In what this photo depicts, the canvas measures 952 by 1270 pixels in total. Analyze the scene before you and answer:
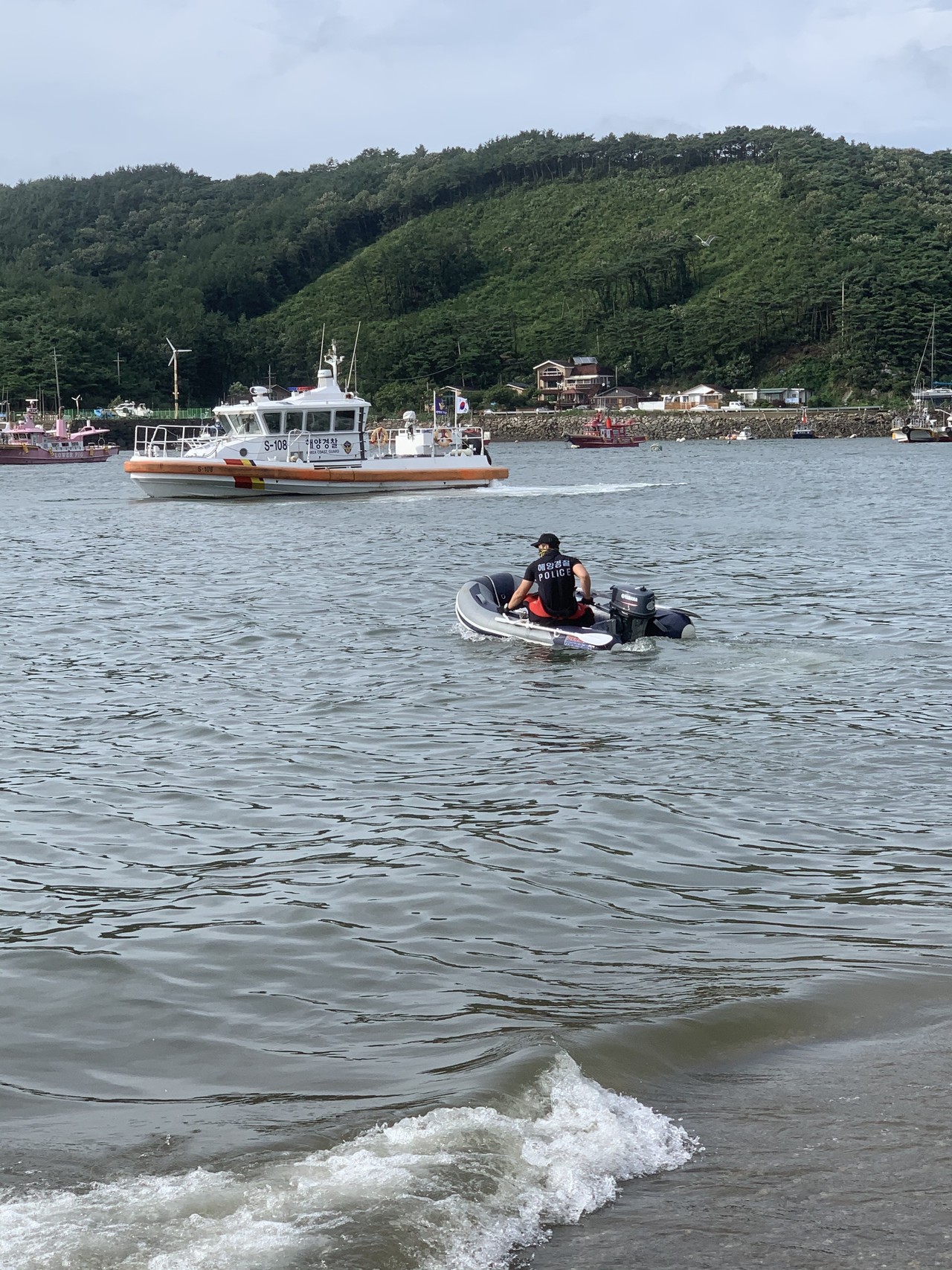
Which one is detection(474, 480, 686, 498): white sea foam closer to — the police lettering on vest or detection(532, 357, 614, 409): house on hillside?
the police lettering on vest

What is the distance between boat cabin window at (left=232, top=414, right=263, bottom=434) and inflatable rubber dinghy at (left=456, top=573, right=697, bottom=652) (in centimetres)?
2549

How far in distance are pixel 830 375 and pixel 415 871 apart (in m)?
136

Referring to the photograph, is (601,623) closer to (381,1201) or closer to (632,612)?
(632,612)

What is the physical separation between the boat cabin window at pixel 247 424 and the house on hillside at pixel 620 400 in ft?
335

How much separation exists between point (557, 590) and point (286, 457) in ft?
87.4

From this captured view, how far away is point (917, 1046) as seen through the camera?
502 cm

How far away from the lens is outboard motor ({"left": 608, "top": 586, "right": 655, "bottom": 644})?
555 inches

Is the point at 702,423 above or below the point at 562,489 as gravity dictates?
above


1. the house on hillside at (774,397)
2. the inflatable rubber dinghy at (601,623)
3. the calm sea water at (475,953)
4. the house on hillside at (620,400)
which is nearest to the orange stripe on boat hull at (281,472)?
the calm sea water at (475,953)

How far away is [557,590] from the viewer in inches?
557

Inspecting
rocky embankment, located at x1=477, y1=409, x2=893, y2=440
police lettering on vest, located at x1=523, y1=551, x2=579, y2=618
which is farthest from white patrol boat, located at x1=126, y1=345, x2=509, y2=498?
rocky embankment, located at x1=477, y1=409, x2=893, y2=440

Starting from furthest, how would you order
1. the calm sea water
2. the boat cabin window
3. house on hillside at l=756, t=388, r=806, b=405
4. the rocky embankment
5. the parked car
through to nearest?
house on hillside at l=756, t=388, r=806, b=405, the parked car, the rocky embankment, the boat cabin window, the calm sea water

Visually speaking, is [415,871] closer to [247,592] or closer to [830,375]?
[247,592]

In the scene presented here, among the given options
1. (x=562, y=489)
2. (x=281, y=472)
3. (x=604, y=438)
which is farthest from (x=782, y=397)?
(x=281, y=472)
